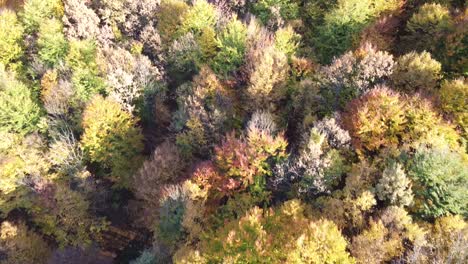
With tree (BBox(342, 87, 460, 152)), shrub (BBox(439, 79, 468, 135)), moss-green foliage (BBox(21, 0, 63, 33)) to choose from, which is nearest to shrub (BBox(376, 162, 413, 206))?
tree (BBox(342, 87, 460, 152))

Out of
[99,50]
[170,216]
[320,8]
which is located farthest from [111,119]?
[320,8]

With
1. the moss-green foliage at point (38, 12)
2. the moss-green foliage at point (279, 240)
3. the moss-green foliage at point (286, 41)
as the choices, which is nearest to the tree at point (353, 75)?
the moss-green foliage at point (286, 41)

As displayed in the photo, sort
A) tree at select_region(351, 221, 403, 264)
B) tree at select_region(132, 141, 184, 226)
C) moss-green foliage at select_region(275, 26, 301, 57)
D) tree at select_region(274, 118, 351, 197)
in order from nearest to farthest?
tree at select_region(351, 221, 403, 264)
tree at select_region(274, 118, 351, 197)
tree at select_region(132, 141, 184, 226)
moss-green foliage at select_region(275, 26, 301, 57)

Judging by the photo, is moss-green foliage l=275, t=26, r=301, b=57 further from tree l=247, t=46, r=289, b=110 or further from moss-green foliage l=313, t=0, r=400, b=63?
tree l=247, t=46, r=289, b=110

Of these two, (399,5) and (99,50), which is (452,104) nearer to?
(399,5)

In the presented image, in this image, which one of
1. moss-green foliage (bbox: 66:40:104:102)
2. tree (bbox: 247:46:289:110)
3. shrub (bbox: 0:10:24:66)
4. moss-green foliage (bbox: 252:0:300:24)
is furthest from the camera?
shrub (bbox: 0:10:24:66)
